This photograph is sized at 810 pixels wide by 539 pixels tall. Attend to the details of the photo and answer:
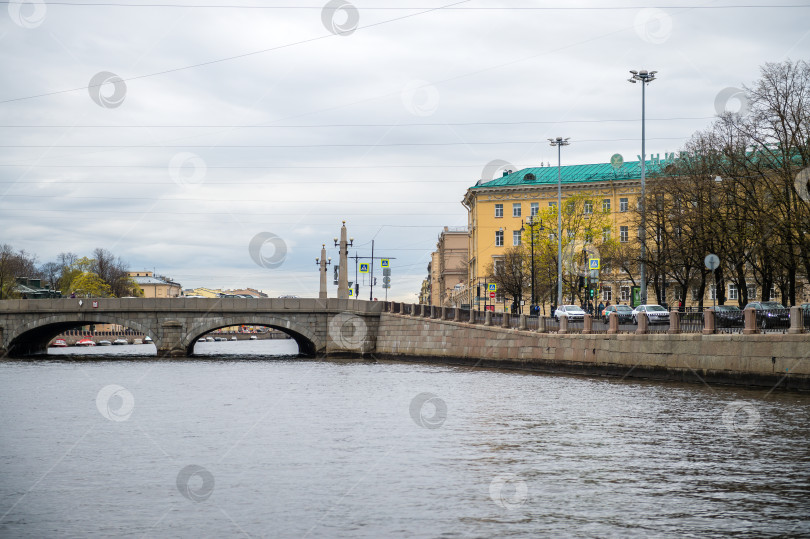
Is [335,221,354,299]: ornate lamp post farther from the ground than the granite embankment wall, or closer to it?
farther from the ground

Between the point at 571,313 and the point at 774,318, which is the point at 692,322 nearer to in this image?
the point at 774,318

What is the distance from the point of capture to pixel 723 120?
50.7m

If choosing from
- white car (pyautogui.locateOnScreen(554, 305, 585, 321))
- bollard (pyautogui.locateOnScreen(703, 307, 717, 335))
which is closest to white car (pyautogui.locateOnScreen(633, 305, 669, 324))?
white car (pyautogui.locateOnScreen(554, 305, 585, 321))

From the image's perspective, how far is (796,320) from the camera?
32.7 meters

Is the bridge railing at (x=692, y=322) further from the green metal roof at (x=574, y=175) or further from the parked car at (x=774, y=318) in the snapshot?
the green metal roof at (x=574, y=175)

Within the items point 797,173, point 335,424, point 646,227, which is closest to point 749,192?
point 797,173

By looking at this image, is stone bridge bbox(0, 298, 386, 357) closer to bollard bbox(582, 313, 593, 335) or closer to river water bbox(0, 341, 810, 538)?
bollard bbox(582, 313, 593, 335)

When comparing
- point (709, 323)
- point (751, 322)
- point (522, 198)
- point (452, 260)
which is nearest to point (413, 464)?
point (751, 322)

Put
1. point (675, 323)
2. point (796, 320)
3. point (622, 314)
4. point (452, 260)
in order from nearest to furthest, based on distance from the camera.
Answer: point (796, 320) < point (675, 323) < point (622, 314) < point (452, 260)

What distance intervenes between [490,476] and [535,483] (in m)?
1.00

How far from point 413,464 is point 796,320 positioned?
18.0 m

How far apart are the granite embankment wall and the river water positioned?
128 centimetres

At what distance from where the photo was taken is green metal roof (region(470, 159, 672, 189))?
97812 mm

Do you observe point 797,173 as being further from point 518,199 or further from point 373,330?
point 518,199
